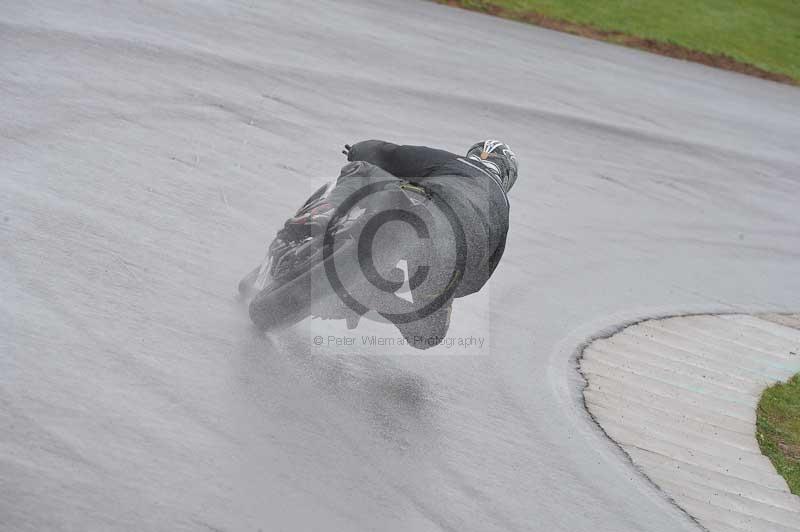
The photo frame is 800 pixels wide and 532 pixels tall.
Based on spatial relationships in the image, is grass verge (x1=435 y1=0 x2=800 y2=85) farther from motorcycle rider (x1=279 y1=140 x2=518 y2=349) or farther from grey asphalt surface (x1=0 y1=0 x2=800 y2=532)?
motorcycle rider (x1=279 y1=140 x2=518 y2=349)

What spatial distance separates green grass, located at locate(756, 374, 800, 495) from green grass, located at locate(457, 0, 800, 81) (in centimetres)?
1201

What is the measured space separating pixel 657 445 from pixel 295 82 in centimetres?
670

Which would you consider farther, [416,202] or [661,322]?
[661,322]

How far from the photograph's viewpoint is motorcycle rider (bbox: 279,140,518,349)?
5.49m

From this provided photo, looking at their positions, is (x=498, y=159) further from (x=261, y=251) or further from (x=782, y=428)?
(x=782, y=428)

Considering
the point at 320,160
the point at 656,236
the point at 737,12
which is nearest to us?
the point at 320,160

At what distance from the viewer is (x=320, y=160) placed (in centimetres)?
958

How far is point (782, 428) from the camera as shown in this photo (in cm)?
694

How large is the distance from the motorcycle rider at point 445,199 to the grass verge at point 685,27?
1278cm

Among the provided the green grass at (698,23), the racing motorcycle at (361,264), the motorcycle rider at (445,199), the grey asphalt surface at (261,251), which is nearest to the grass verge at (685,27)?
the green grass at (698,23)

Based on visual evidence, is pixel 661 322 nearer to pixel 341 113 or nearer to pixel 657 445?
pixel 657 445

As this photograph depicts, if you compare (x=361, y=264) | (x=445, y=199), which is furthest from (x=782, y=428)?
(x=361, y=264)

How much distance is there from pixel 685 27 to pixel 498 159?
1587cm

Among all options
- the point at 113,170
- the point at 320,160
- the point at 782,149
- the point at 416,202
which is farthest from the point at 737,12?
the point at 416,202
